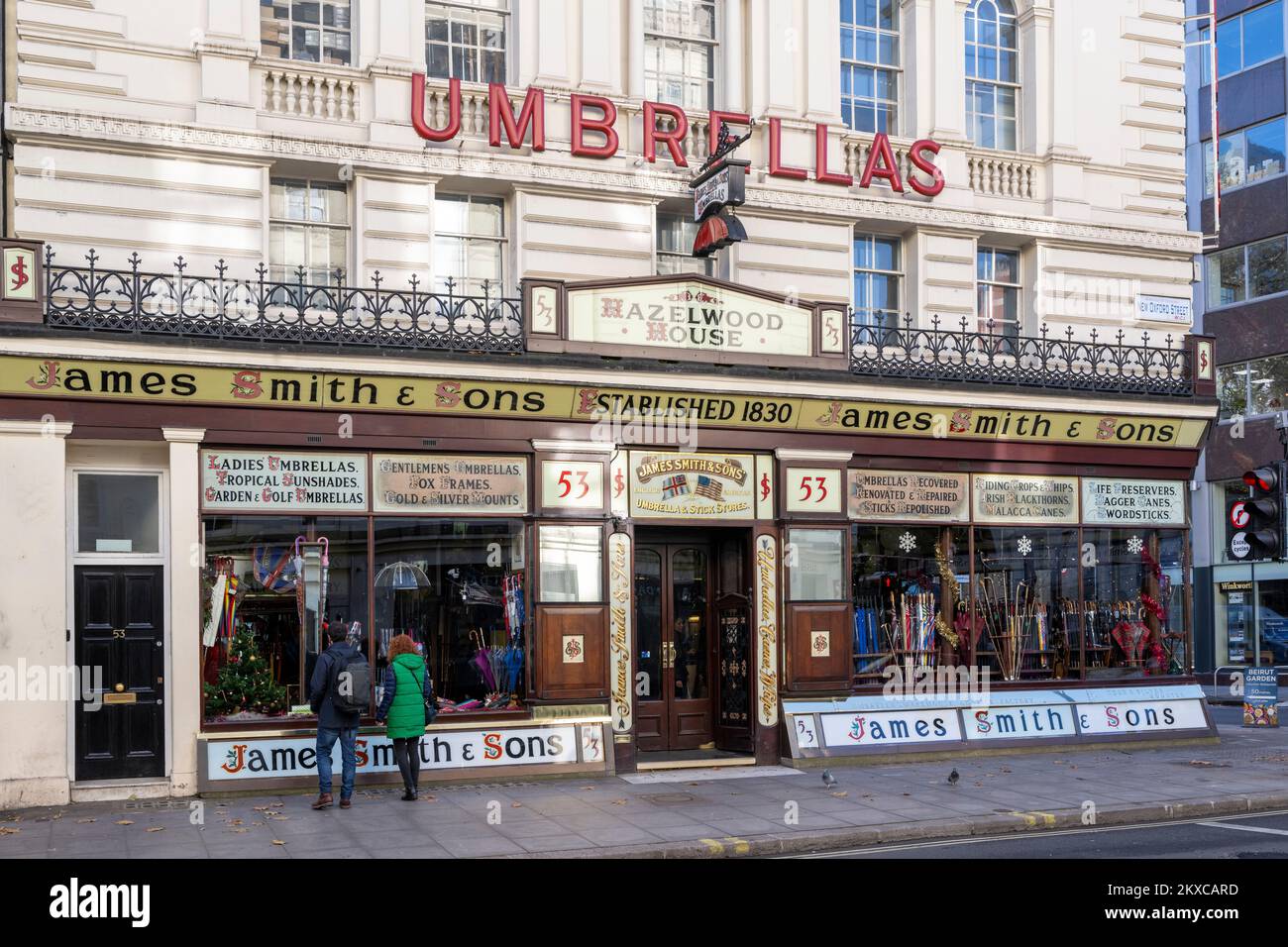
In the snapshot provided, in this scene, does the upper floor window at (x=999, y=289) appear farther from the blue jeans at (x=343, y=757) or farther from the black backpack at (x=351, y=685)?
the blue jeans at (x=343, y=757)

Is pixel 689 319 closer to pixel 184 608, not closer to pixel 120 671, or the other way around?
pixel 184 608

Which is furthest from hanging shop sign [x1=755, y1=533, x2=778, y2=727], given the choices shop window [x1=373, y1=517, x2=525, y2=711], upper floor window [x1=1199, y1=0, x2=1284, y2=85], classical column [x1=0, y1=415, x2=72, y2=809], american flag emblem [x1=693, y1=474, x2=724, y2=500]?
upper floor window [x1=1199, y1=0, x2=1284, y2=85]

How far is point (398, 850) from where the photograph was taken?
11.7m

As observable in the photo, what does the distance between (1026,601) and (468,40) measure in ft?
35.9

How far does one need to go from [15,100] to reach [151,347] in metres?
3.53

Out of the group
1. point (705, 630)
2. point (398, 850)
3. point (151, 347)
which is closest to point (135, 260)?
point (151, 347)

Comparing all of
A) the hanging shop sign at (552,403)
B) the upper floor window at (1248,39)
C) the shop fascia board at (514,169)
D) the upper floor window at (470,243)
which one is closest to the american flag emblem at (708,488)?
the hanging shop sign at (552,403)

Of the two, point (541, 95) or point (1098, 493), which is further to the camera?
point (1098, 493)

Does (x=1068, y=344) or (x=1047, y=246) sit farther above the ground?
(x=1047, y=246)

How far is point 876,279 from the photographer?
19.9 m

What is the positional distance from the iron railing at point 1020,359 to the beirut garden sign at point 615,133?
2173 mm

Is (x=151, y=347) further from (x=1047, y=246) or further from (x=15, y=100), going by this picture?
(x=1047, y=246)

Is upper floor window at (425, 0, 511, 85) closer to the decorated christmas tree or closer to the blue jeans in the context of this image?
Result: the decorated christmas tree

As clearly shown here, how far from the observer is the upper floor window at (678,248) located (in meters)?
18.6
